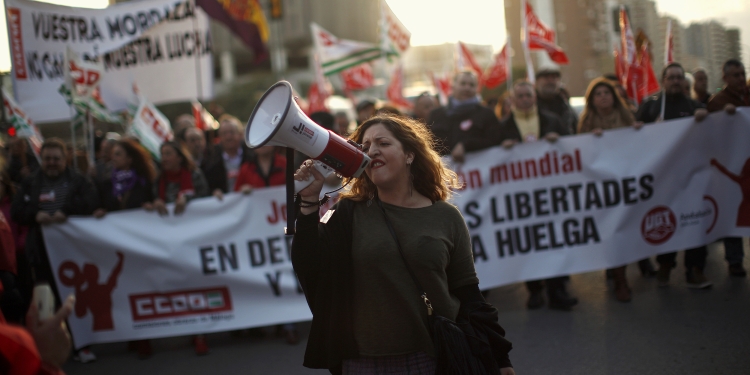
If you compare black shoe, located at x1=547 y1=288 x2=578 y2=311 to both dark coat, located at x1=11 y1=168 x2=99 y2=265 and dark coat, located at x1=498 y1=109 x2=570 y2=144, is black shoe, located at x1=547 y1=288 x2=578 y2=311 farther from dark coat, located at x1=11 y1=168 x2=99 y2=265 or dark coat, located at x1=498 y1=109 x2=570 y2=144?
dark coat, located at x1=11 y1=168 x2=99 y2=265

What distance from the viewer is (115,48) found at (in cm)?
830

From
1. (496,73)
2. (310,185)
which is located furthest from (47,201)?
(496,73)

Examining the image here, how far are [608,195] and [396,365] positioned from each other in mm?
4154

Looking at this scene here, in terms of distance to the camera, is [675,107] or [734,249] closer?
[734,249]

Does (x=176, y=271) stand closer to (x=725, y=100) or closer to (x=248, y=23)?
(x=725, y=100)

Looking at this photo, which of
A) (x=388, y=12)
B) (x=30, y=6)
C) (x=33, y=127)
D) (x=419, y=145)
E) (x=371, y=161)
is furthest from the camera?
(x=388, y=12)

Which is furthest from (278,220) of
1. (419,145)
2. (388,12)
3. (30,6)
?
(388,12)

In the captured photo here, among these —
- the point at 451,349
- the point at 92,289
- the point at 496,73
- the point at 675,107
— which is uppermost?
the point at 496,73

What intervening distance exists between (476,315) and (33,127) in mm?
7508

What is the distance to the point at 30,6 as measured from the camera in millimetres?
7465

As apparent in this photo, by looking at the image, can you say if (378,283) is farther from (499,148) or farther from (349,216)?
(499,148)

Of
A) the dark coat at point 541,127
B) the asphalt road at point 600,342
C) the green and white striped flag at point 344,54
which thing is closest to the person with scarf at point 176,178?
the asphalt road at point 600,342

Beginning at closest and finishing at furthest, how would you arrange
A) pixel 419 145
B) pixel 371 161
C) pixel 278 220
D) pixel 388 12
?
pixel 371 161
pixel 419 145
pixel 278 220
pixel 388 12

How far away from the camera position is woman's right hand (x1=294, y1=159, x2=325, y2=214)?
233 cm
